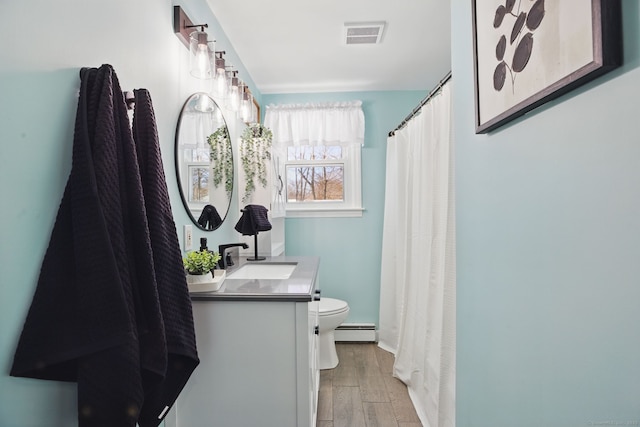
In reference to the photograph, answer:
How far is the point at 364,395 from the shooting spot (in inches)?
88.1

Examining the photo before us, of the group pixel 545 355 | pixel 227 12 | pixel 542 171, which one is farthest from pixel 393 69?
pixel 545 355

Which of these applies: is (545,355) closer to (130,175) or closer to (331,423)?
(130,175)

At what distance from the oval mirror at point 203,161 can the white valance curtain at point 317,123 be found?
104 centimetres

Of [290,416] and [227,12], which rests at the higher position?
[227,12]

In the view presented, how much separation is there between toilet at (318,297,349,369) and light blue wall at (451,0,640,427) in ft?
4.72

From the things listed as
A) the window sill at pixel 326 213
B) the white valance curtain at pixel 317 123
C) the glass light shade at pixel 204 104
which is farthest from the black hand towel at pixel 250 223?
the white valance curtain at pixel 317 123

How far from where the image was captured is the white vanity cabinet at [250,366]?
133 centimetres

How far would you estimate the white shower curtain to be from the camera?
1725mm

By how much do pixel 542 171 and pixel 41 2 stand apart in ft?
3.95

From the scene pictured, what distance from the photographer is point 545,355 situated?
2.37 ft

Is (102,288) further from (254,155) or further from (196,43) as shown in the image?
(254,155)

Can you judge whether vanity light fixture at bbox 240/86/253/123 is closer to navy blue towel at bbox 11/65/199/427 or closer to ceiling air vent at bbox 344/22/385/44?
ceiling air vent at bbox 344/22/385/44

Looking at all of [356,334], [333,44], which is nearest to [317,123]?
[333,44]

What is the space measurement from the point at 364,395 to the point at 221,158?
5.82 feet
